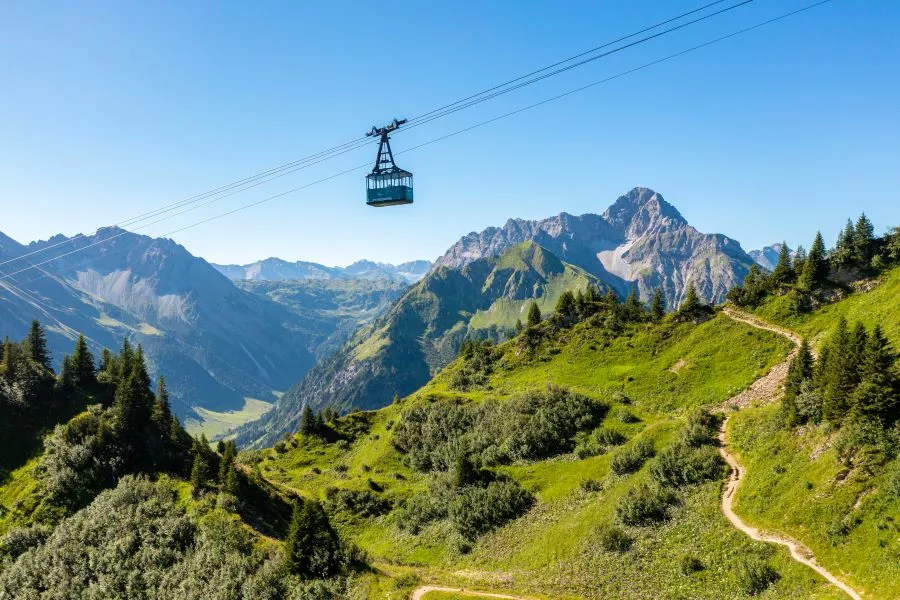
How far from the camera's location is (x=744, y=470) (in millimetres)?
51844

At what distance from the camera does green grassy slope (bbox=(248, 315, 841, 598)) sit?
41.0 m

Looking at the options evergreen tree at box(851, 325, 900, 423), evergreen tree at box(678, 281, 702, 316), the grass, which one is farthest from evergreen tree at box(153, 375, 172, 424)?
evergreen tree at box(678, 281, 702, 316)

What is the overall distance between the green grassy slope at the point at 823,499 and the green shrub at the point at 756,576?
329cm

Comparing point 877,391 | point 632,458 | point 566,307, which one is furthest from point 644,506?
point 566,307

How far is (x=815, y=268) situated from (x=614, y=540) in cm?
7402

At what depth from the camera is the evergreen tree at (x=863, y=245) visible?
90.4m

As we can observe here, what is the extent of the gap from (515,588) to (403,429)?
5446 centimetres

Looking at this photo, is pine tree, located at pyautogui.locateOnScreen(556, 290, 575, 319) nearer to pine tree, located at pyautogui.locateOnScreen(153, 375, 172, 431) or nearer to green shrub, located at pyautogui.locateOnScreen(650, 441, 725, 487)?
green shrub, located at pyautogui.locateOnScreen(650, 441, 725, 487)

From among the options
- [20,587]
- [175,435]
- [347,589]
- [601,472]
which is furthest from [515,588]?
[175,435]

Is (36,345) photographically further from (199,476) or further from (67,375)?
(199,476)

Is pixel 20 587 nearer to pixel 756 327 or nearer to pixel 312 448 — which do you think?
pixel 312 448

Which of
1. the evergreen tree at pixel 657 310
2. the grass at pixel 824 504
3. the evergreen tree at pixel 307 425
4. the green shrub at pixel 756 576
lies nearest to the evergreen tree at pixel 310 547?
the green shrub at pixel 756 576

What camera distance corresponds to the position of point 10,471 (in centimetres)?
6512

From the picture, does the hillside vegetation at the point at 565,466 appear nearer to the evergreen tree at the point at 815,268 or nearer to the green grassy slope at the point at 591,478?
the green grassy slope at the point at 591,478
